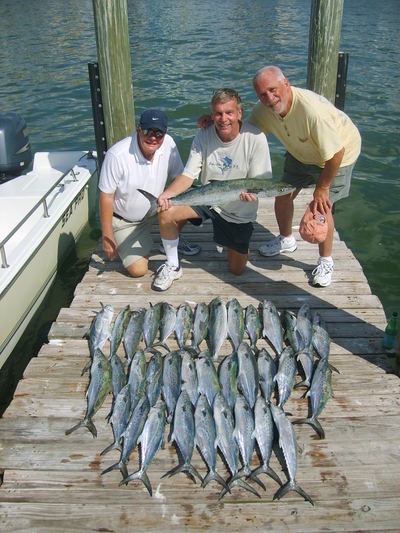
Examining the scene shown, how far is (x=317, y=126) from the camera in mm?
4309

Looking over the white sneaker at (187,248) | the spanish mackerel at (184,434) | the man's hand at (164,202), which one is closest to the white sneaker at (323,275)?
the white sneaker at (187,248)

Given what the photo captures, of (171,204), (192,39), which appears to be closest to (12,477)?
(171,204)

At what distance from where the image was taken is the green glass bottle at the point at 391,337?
14.1 ft

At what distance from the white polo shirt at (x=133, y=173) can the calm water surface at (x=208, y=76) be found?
2160mm

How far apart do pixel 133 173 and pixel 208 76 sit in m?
12.7

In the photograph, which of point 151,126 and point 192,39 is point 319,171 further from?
point 192,39

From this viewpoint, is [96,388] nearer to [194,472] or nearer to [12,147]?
[194,472]

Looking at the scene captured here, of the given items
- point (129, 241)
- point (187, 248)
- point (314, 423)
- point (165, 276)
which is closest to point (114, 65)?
point (129, 241)

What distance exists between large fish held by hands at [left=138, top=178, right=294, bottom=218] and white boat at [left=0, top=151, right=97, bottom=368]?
172 cm

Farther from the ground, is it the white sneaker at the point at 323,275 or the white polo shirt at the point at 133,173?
the white polo shirt at the point at 133,173

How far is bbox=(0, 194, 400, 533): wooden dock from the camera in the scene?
304 cm

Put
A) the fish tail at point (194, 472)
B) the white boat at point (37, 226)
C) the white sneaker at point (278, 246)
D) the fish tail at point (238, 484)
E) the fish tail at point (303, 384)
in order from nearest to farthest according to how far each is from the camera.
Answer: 1. the fish tail at point (238, 484)
2. the fish tail at point (194, 472)
3. the fish tail at point (303, 384)
4. the white boat at point (37, 226)
5. the white sneaker at point (278, 246)

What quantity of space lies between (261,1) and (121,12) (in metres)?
31.3

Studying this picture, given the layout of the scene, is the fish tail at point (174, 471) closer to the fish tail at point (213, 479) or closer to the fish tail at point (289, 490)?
the fish tail at point (213, 479)
